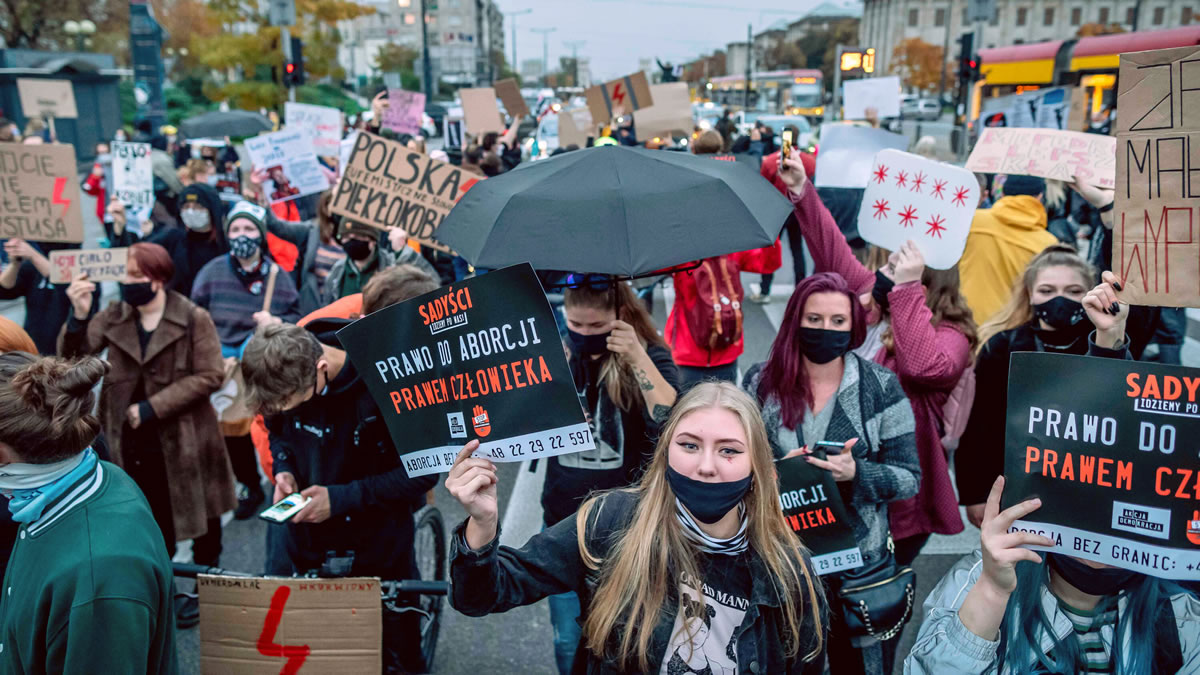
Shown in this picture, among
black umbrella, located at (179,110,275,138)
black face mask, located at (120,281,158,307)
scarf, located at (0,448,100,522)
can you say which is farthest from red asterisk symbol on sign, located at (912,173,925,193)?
black umbrella, located at (179,110,275,138)

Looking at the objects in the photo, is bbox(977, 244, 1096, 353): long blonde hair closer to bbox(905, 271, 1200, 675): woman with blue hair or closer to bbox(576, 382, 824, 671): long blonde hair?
bbox(905, 271, 1200, 675): woman with blue hair

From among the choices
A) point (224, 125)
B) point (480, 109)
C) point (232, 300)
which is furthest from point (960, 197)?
point (224, 125)

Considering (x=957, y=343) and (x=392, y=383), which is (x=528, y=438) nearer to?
(x=392, y=383)

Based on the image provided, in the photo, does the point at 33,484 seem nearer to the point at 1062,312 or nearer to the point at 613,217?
the point at 613,217

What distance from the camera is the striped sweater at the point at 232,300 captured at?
5.38 m

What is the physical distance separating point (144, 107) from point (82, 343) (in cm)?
2298

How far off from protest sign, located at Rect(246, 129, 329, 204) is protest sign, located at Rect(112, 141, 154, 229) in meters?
0.95

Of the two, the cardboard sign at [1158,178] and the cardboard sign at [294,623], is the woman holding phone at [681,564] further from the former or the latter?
the cardboard sign at [1158,178]

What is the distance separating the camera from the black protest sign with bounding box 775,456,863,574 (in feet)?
8.93

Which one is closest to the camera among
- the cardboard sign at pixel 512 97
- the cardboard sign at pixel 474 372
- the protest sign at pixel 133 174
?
the cardboard sign at pixel 474 372

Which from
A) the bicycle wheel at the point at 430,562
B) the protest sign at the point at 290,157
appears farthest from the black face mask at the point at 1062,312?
the protest sign at the point at 290,157

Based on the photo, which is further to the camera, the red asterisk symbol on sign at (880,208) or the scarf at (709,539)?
the red asterisk symbol on sign at (880,208)

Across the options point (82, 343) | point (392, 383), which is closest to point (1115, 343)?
point (392, 383)

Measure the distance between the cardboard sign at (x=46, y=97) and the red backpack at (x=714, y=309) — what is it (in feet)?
38.8
